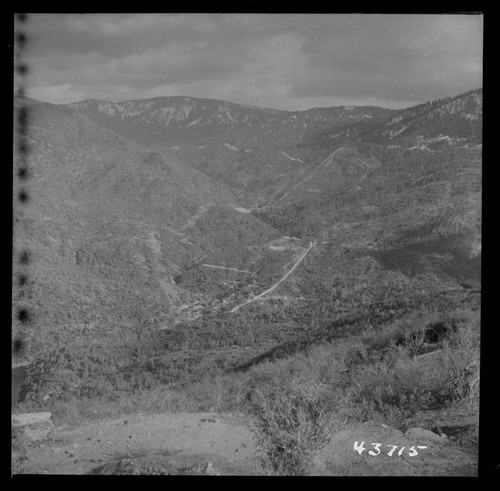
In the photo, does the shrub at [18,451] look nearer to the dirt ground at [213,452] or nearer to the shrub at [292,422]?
the dirt ground at [213,452]

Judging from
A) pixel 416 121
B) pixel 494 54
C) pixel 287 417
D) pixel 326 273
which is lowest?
pixel 287 417

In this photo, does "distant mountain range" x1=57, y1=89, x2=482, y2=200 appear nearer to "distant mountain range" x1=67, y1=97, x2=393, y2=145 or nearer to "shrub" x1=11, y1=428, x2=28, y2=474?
"distant mountain range" x1=67, y1=97, x2=393, y2=145

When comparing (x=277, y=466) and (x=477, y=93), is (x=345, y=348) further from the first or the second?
(x=477, y=93)

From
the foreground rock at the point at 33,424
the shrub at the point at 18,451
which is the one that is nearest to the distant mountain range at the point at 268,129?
the foreground rock at the point at 33,424

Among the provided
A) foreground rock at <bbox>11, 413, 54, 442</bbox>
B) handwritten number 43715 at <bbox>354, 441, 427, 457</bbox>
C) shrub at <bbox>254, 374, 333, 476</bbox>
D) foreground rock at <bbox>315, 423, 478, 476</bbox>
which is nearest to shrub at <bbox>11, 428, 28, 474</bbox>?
foreground rock at <bbox>11, 413, 54, 442</bbox>
